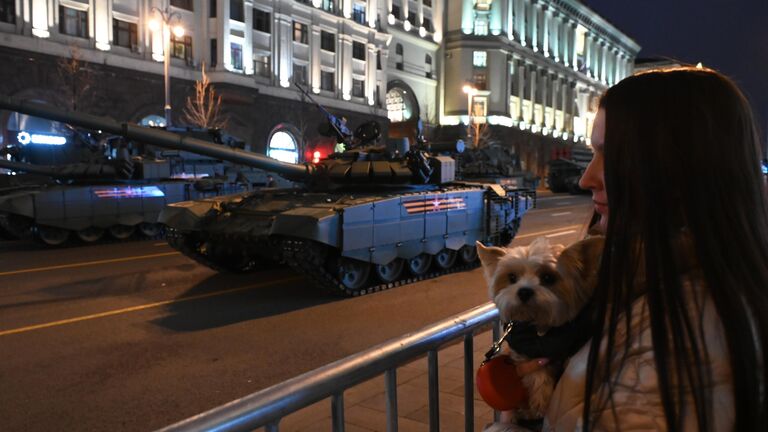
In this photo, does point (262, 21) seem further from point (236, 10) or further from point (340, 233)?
point (340, 233)

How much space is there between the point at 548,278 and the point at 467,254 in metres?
10.8

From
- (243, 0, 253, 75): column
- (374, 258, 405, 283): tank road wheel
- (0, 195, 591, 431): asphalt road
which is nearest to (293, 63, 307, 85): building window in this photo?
(243, 0, 253, 75): column

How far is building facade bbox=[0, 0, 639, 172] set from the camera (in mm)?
28516

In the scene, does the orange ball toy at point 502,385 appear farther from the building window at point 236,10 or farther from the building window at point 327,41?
the building window at point 327,41

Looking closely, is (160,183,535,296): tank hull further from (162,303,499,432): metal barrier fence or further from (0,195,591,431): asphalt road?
(162,303,499,432): metal barrier fence

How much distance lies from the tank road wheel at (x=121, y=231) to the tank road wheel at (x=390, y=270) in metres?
8.47

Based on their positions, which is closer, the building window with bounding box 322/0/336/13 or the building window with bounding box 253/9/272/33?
the building window with bounding box 253/9/272/33

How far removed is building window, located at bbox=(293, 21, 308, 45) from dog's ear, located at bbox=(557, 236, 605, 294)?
141 ft

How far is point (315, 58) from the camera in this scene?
144 feet

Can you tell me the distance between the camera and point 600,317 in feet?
4.30

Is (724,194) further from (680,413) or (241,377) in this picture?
(241,377)

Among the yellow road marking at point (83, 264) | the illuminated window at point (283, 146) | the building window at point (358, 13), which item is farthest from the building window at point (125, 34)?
the yellow road marking at point (83, 264)

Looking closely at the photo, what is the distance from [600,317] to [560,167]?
43.3 metres

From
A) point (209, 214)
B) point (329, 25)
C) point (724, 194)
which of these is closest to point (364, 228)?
point (209, 214)
